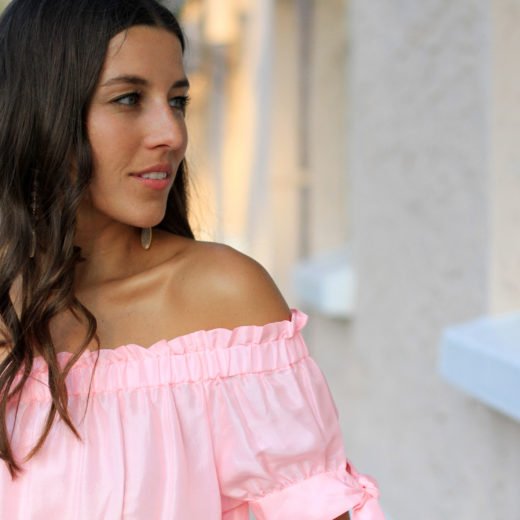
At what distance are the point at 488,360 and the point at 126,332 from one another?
1277mm

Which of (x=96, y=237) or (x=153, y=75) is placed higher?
(x=153, y=75)

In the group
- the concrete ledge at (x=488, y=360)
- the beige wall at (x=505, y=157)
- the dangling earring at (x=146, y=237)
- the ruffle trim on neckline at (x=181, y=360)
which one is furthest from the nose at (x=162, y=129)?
the beige wall at (x=505, y=157)

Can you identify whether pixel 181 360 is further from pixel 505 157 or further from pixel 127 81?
pixel 505 157

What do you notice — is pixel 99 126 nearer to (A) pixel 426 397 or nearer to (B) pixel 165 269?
(B) pixel 165 269

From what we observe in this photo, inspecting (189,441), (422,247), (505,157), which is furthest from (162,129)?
(422,247)

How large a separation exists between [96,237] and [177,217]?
0.64ft

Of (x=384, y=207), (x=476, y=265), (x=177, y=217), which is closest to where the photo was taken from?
(x=177, y=217)

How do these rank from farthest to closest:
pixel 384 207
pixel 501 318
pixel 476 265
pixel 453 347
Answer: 1. pixel 384 207
2. pixel 476 265
3. pixel 501 318
4. pixel 453 347

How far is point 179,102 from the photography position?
2127 millimetres

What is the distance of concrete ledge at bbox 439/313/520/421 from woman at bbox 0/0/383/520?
895 millimetres

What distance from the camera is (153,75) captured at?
2.04 m

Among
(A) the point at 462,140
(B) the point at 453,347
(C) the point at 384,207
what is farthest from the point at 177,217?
(C) the point at 384,207

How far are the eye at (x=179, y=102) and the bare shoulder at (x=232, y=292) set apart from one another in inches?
11.7

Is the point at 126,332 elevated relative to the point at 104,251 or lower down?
lower down
